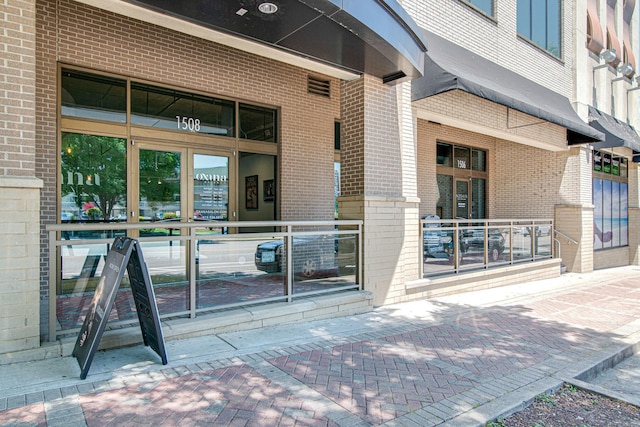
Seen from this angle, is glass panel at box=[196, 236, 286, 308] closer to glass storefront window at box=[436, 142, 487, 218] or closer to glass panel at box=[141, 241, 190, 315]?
glass panel at box=[141, 241, 190, 315]

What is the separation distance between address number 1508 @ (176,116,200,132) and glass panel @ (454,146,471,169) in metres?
9.06

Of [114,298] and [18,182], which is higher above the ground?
[18,182]

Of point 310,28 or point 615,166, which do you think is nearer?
point 310,28

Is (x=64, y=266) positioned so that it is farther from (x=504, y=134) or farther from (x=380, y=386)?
(x=504, y=134)

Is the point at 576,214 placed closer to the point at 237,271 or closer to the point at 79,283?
the point at 237,271

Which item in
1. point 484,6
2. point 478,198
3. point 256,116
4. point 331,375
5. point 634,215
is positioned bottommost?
point 331,375

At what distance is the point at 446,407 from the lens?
3488 millimetres

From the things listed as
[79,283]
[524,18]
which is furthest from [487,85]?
[79,283]

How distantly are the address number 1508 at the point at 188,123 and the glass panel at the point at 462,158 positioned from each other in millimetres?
9064

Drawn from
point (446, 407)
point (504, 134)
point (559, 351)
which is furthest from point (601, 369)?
point (504, 134)

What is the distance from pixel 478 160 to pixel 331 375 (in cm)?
1246

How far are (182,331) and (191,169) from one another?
4126mm

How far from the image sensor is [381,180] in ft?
23.0

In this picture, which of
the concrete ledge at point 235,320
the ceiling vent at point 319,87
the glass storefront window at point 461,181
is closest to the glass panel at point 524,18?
the glass storefront window at point 461,181
